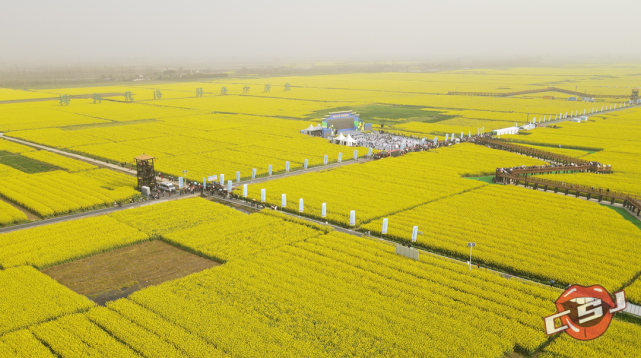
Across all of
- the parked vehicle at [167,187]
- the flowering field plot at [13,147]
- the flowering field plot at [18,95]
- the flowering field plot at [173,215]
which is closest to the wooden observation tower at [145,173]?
the parked vehicle at [167,187]

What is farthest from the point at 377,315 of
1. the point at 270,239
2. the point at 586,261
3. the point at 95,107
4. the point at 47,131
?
the point at 95,107

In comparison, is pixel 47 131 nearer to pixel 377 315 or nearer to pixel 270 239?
pixel 270 239

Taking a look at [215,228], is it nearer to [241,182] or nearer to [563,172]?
[241,182]

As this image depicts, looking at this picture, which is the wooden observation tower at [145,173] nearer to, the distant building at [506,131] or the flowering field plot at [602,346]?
the flowering field plot at [602,346]

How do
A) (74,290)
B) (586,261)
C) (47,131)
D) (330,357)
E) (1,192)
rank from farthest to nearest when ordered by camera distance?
(47,131) → (1,192) → (586,261) → (74,290) → (330,357)

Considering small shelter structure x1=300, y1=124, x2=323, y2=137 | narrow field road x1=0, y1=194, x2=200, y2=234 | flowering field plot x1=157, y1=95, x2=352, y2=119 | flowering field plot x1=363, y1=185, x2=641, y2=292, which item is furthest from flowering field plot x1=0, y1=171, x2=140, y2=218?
flowering field plot x1=157, y1=95, x2=352, y2=119

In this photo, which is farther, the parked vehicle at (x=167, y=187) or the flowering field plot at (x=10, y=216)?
the parked vehicle at (x=167, y=187)
